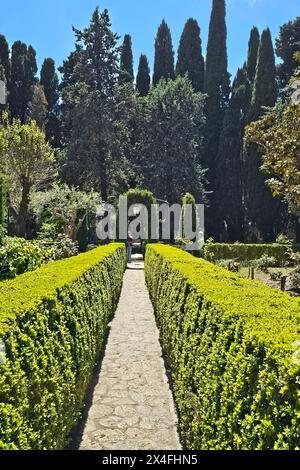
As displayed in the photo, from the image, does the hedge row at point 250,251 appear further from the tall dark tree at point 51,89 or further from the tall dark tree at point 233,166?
the tall dark tree at point 51,89

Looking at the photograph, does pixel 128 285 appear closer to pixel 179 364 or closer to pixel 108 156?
pixel 179 364

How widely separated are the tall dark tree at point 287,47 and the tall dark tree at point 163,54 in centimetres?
1198

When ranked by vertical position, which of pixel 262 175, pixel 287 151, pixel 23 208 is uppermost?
pixel 262 175

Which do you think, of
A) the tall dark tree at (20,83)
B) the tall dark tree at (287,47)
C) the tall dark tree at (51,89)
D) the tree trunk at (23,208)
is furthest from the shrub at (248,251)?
the tall dark tree at (20,83)

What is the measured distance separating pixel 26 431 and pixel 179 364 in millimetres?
2333

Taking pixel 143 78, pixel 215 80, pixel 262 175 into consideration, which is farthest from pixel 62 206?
pixel 143 78

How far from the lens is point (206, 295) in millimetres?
3693

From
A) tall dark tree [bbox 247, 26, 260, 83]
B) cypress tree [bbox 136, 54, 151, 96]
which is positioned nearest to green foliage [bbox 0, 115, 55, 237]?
cypress tree [bbox 136, 54, 151, 96]

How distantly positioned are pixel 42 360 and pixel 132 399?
2342 mm

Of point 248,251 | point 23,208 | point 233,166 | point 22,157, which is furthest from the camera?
point 233,166

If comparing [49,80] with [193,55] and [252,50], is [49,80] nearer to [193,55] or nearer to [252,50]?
[193,55]

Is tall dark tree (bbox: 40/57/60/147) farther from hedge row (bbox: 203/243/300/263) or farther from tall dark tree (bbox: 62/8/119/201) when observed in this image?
hedge row (bbox: 203/243/300/263)

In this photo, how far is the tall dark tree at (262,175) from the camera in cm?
3008

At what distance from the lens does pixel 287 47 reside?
33188mm
